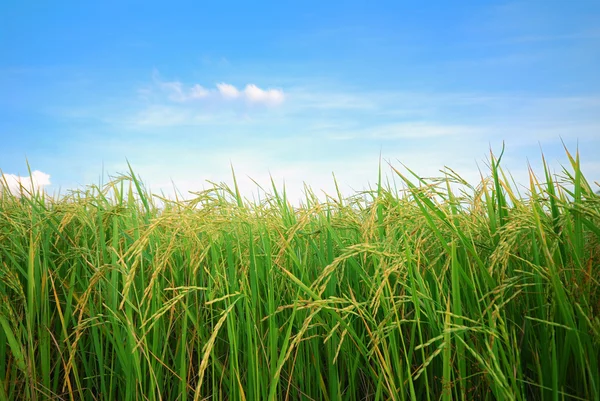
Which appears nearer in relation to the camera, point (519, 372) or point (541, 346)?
point (519, 372)

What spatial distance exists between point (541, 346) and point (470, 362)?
32 centimetres

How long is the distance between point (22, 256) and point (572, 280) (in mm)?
3163

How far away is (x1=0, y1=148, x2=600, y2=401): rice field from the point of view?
188 centimetres

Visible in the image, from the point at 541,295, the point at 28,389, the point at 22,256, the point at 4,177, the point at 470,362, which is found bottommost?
the point at 28,389

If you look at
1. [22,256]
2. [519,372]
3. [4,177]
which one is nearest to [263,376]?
[519,372]

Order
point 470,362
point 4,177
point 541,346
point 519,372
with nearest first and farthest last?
point 519,372
point 541,346
point 470,362
point 4,177

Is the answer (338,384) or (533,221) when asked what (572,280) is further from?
(338,384)

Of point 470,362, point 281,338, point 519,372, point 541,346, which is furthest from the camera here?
point 281,338

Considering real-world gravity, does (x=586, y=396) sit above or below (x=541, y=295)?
below

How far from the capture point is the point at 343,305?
2.40m

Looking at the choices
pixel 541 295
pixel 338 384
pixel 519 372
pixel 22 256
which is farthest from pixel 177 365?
pixel 541 295

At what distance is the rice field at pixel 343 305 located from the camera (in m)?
1.88

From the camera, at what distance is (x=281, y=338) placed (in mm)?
2408

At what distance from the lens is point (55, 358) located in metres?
2.92
